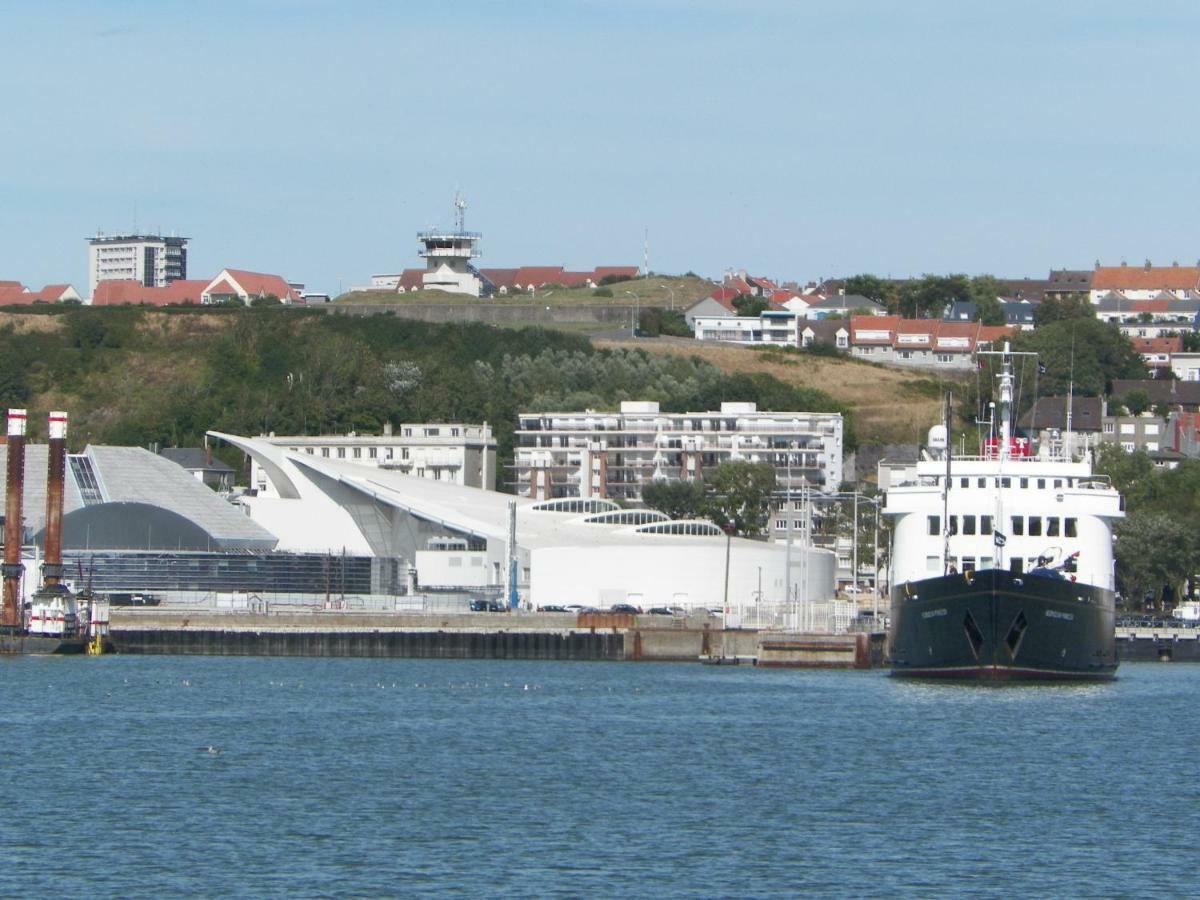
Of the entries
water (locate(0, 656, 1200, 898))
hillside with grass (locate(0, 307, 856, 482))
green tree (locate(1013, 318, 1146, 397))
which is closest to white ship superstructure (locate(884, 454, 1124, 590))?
water (locate(0, 656, 1200, 898))

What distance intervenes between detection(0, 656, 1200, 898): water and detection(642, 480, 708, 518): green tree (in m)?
66.0

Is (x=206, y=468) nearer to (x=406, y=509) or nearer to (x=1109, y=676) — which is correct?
(x=406, y=509)

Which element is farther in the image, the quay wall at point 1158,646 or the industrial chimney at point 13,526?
the quay wall at point 1158,646

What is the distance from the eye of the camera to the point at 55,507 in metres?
93.8

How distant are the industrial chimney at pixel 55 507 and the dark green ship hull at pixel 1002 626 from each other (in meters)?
36.6

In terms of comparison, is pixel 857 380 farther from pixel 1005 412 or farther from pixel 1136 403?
pixel 1005 412

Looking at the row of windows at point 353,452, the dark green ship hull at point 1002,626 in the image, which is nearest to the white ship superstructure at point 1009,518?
the dark green ship hull at point 1002,626

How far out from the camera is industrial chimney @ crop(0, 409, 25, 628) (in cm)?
9081

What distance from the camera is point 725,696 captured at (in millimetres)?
70625

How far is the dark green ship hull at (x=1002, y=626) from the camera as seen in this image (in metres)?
66.9

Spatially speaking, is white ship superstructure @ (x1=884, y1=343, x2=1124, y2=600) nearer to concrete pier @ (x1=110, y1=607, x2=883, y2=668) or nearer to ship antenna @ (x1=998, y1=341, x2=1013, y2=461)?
ship antenna @ (x1=998, y1=341, x2=1013, y2=461)

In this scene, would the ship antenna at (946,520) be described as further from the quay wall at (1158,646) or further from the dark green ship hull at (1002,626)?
the quay wall at (1158,646)

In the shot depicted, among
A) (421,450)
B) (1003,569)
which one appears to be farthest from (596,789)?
(421,450)

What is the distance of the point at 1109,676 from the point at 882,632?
14.1m
